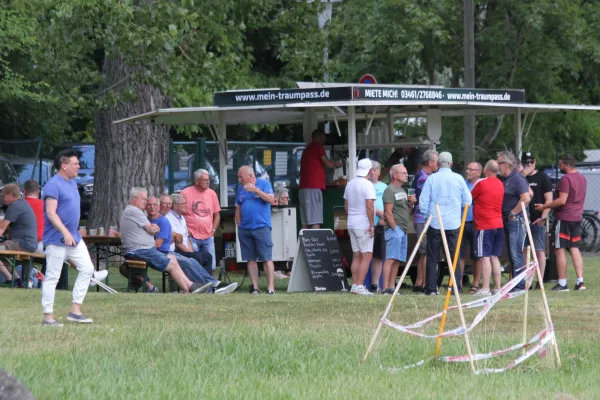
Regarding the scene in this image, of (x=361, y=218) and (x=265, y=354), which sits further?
(x=361, y=218)

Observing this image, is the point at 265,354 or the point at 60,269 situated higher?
the point at 60,269

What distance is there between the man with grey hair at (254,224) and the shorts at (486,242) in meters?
2.67

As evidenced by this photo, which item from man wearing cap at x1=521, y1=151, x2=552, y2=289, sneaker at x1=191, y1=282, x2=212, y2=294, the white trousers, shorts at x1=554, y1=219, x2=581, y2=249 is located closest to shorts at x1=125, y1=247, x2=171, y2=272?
sneaker at x1=191, y1=282, x2=212, y2=294

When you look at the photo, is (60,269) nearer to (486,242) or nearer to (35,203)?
(486,242)

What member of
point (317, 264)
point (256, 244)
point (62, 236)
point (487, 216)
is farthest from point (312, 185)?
point (62, 236)

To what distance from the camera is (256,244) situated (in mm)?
15703

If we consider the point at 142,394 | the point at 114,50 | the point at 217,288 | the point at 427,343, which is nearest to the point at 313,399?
the point at 142,394

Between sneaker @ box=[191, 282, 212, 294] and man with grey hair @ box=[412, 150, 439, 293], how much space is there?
275 cm

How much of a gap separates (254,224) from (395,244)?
185 centimetres

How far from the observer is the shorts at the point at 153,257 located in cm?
1564

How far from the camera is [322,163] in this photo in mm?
17219

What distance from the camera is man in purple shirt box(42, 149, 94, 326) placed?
1119cm

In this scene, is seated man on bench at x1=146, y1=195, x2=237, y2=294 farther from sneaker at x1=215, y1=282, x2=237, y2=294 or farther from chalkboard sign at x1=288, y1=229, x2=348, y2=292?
chalkboard sign at x1=288, y1=229, x2=348, y2=292

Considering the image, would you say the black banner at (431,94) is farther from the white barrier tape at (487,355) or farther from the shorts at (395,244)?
the white barrier tape at (487,355)
